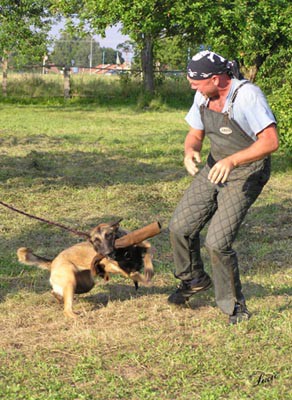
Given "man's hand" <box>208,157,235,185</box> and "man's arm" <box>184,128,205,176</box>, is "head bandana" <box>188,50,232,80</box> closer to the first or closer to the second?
"man's arm" <box>184,128,205,176</box>

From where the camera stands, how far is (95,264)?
19.0 ft

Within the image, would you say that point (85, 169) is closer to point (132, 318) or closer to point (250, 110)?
point (132, 318)

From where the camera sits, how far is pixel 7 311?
6.04 metres

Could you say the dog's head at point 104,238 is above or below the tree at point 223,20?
below

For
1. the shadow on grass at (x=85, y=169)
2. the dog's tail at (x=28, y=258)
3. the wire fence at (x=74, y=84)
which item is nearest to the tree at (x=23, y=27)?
the wire fence at (x=74, y=84)

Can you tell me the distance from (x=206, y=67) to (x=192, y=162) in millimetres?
728

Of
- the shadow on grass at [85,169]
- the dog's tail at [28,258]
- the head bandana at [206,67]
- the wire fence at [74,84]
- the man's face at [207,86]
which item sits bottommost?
the wire fence at [74,84]

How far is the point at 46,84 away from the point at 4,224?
25.0 metres

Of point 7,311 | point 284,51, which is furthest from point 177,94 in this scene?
point 7,311

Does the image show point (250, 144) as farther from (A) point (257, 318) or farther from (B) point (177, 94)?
(B) point (177, 94)

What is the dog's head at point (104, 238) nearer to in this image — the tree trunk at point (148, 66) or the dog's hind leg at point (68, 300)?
the dog's hind leg at point (68, 300)

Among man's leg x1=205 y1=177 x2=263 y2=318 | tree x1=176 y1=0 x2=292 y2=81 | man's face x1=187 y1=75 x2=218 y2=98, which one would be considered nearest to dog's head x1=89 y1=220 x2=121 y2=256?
man's leg x1=205 y1=177 x2=263 y2=318

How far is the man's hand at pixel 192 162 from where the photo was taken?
5277 millimetres

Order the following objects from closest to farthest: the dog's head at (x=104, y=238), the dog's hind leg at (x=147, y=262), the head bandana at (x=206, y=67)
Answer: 1. the head bandana at (x=206, y=67)
2. the dog's head at (x=104, y=238)
3. the dog's hind leg at (x=147, y=262)
